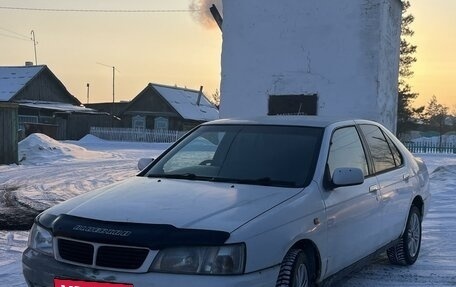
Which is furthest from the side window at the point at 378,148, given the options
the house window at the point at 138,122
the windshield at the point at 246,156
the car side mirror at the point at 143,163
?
the house window at the point at 138,122

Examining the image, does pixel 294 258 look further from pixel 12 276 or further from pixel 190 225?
pixel 12 276

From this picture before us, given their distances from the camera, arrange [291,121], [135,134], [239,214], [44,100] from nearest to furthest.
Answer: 1. [239,214]
2. [291,121]
3. [135,134]
4. [44,100]

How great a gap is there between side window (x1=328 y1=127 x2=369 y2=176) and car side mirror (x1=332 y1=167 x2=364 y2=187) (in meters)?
0.19

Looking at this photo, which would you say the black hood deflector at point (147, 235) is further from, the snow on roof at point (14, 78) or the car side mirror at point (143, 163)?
the snow on roof at point (14, 78)

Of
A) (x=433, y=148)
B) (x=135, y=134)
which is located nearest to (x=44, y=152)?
(x=135, y=134)

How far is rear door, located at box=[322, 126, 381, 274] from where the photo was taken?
4.30m

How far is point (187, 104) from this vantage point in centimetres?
5278

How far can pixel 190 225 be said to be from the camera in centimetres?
337

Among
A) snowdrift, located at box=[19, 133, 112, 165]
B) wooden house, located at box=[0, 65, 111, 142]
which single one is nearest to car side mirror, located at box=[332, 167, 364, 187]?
snowdrift, located at box=[19, 133, 112, 165]

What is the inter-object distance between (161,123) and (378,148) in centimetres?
4689

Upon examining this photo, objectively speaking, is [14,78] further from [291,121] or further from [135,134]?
[291,121]

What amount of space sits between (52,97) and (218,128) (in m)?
46.7

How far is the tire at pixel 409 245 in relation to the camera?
19.5ft

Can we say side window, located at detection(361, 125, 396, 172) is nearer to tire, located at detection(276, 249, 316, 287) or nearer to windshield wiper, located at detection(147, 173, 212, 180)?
tire, located at detection(276, 249, 316, 287)
